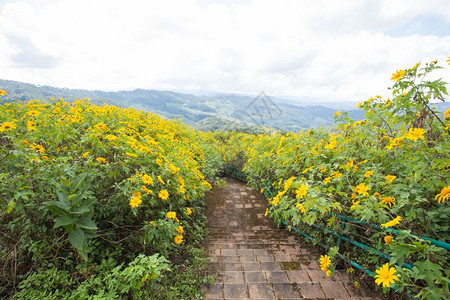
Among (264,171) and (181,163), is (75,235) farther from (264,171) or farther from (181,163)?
(264,171)

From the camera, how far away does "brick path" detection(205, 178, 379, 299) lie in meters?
2.13

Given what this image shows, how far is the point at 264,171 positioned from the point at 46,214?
3.79m

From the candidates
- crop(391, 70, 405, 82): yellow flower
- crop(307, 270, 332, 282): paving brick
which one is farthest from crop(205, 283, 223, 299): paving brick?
crop(391, 70, 405, 82): yellow flower

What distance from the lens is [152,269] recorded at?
1.60 m

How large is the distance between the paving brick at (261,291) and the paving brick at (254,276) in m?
0.06

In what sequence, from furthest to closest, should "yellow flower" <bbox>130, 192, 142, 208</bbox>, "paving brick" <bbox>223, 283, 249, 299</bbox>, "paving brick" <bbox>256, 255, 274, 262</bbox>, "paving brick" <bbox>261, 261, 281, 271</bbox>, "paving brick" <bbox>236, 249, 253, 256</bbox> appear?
"paving brick" <bbox>236, 249, 253, 256</bbox> < "paving brick" <bbox>256, 255, 274, 262</bbox> < "paving brick" <bbox>261, 261, 281, 271</bbox> < "paving brick" <bbox>223, 283, 249, 299</bbox> < "yellow flower" <bbox>130, 192, 142, 208</bbox>

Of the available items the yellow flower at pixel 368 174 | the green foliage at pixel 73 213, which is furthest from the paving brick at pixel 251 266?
the green foliage at pixel 73 213

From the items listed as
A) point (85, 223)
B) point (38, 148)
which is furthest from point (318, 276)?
point (38, 148)

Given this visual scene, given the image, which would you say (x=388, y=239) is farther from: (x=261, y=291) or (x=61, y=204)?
(x=61, y=204)

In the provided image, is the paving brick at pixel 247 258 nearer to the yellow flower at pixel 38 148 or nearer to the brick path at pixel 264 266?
the brick path at pixel 264 266

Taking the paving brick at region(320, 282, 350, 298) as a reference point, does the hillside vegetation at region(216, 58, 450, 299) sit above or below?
above

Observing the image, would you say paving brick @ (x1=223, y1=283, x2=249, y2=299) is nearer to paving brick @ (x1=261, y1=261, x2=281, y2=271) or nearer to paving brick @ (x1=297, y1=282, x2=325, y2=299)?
paving brick @ (x1=261, y1=261, x2=281, y2=271)

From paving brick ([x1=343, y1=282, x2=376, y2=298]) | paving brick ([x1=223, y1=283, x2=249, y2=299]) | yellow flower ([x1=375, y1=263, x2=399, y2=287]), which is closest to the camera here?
yellow flower ([x1=375, y1=263, x2=399, y2=287])

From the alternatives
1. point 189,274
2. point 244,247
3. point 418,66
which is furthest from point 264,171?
point 418,66
